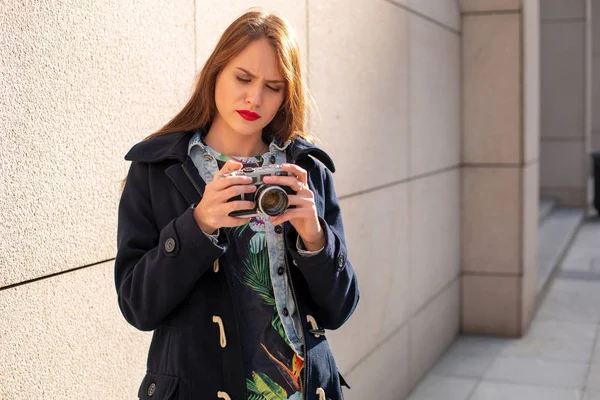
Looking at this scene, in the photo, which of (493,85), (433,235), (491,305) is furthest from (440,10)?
(491,305)

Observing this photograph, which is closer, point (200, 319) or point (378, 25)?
point (200, 319)

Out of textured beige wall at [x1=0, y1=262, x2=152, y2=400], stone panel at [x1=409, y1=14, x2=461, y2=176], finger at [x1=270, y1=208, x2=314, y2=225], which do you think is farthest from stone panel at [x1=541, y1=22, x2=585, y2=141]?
finger at [x1=270, y1=208, x2=314, y2=225]

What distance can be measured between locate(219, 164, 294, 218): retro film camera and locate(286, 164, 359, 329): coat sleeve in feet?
0.74

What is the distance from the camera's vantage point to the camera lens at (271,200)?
2.01 m

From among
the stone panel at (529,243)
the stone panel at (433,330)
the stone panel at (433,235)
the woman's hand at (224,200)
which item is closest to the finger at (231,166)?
the woman's hand at (224,200)

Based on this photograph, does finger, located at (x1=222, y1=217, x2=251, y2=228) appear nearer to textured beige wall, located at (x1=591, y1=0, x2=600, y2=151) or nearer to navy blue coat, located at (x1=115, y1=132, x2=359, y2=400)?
navy blue coat, located at (x1=115, y1=132, x2=359, y2=400)

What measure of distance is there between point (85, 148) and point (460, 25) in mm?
5334

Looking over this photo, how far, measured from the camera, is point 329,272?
229cm

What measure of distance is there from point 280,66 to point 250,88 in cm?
10

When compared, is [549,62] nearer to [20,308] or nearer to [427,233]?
[427,233]

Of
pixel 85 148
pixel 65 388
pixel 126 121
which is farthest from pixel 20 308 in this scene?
pixel 126 121

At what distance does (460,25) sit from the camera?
7.43 meters

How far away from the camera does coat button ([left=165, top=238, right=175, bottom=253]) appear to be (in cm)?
207

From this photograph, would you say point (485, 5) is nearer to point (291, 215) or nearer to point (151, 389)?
point (291, 215)
